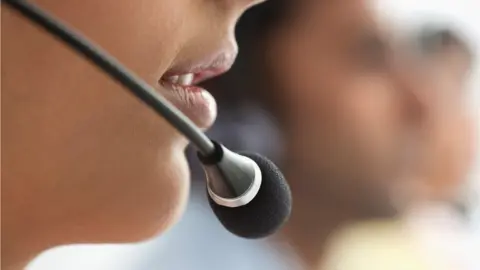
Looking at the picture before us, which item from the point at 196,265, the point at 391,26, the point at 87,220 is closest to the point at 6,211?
the point at 87,220

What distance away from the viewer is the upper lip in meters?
0.50

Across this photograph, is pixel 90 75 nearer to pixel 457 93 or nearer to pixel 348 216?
pixel 348 216

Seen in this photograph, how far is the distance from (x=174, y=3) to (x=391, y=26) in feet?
2.93

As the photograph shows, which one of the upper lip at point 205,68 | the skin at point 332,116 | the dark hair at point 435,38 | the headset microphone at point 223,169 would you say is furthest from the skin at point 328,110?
the headset microphone at point 223,169

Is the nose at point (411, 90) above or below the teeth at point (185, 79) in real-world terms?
below

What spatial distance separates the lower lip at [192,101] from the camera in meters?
0.51

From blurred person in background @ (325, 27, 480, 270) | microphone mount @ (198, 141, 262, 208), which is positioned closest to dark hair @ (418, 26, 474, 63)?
blurred person in background @ (325, 27, 480, 270)

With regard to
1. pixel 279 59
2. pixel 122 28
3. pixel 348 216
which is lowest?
pixel 348 216

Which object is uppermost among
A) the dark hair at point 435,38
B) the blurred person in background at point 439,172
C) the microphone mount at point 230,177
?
the microphone mount at point 230,177

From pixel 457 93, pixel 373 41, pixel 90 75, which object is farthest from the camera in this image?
pixel 457 93

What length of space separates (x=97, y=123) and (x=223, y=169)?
90 millimetres

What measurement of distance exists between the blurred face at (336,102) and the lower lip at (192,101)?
26.2 inches

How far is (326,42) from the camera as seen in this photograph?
1223 millimetres

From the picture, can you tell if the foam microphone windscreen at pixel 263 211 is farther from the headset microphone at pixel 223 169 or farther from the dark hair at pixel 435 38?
the dark hair at pixel 435 38
